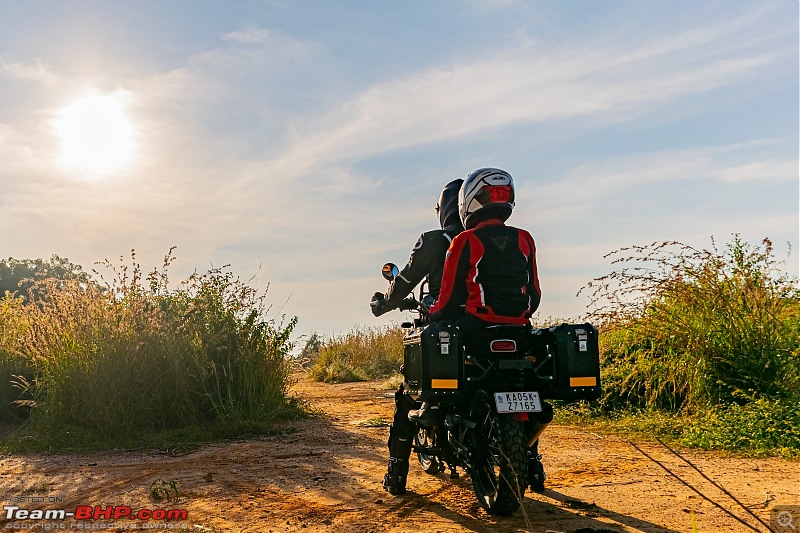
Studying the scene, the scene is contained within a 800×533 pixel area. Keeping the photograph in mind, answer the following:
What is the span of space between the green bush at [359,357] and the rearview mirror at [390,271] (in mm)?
11665

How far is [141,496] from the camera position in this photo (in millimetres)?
5645

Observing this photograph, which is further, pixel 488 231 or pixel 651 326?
pixel 651 326

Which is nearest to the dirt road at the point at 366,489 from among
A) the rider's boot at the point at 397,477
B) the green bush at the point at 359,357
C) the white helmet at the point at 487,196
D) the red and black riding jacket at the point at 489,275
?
the rider's boot at the point at 397,477

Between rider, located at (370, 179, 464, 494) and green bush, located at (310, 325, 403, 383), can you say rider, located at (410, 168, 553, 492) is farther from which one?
green bush, located at (310, 325, 403, 383)

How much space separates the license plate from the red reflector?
30 cm

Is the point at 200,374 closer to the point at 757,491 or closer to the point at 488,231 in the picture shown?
the point at 488,231

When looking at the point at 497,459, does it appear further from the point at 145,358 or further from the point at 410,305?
the point at 145,358

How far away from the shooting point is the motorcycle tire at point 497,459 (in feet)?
14.5

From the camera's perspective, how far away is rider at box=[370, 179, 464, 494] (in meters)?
5.46

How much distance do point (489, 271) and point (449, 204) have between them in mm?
1050

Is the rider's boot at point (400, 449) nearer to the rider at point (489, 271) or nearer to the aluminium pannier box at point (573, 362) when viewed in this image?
the rider at point (489, 271)

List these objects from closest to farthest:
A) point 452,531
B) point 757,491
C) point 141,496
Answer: point 452,531 → point 757,491 → point 141,496

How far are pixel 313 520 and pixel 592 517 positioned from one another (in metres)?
1.79

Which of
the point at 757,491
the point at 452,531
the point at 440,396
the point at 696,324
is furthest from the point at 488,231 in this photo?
the point at 696,324
